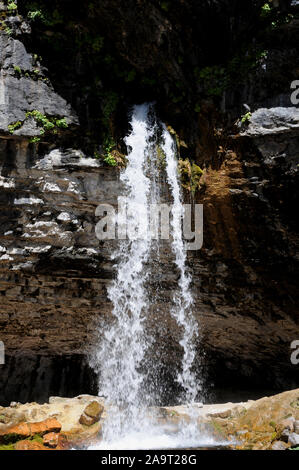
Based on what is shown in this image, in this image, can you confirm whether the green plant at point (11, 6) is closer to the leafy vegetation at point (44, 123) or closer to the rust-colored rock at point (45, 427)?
the leafy vegetation at point (44, 123)

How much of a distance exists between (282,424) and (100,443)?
9.75 feet

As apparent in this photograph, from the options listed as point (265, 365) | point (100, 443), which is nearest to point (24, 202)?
point (100, 443)

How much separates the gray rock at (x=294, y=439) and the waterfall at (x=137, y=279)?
2.69 m

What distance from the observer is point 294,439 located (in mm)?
5086

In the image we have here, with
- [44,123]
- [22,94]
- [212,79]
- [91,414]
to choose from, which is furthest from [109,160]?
[91,414]

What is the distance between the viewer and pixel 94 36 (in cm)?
775

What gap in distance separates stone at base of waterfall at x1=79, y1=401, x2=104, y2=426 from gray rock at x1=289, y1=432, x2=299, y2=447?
334 cm

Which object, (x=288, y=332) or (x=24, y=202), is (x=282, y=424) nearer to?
(x=288, y=332)

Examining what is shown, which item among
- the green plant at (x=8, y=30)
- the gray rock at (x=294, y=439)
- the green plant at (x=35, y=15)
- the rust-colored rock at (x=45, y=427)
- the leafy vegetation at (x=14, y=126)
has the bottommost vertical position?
the rust-colored rock at (x=45, y=427)

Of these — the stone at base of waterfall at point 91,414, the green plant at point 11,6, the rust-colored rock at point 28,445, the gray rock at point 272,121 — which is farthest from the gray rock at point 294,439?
the green plant at point 11,6

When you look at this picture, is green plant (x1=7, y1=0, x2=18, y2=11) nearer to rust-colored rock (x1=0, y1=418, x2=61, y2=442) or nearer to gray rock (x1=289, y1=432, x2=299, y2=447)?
rust-colored rock (x1=0, y1=418, x2=61, y2=442)

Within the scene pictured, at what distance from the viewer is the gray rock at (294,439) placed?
5020mm

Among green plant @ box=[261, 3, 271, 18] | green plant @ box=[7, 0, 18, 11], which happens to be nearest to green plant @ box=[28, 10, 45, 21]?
green plant @ box=[7, 0, 18, 11]

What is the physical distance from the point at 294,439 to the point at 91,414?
11.3 feet
